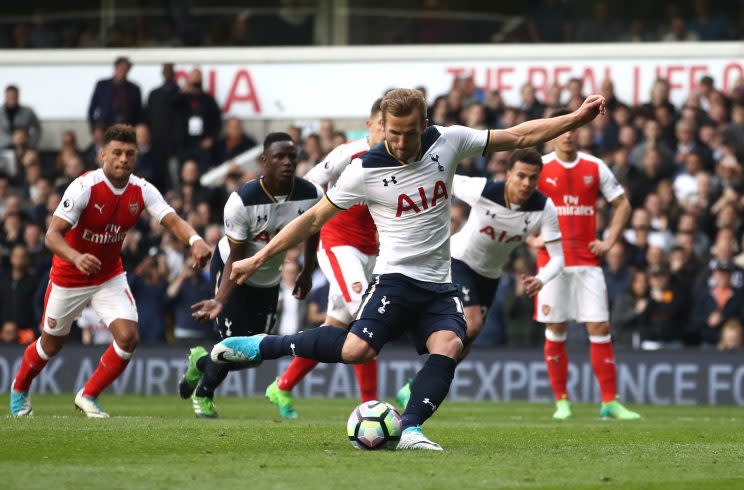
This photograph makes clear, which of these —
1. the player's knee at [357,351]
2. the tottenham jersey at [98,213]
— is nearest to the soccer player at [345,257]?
the tottenham jersey at [98,213]

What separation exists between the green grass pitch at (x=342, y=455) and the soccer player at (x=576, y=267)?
1.50m

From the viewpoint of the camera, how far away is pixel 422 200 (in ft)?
31.0

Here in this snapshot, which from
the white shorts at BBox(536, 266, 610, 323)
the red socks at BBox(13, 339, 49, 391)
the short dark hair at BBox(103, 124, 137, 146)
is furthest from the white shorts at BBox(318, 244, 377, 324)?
the red socks at BBox(13, 339, 49, 391)

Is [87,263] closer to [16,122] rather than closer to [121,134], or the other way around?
[121,134]

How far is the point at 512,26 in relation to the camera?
84.2ft

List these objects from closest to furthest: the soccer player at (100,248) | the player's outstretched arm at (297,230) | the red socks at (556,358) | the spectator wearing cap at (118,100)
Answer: the player's outstretched arm at (297,230)
the soccer player at (100,248)
the red socks at (556,358)
the spectator wearing cap at (118,100)

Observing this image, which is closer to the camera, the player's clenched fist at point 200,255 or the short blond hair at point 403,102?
the short blond hair at point 403,102

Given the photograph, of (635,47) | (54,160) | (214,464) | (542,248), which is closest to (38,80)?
(54,160)

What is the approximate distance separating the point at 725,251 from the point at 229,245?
28.9 ft

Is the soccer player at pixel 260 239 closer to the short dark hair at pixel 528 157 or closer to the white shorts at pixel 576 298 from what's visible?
the short dark hair at pixel 528 157

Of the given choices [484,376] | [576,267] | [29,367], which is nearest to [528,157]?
[576,267]

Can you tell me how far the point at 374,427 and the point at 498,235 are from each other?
16.1ft

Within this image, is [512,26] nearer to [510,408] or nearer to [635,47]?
[635,47]

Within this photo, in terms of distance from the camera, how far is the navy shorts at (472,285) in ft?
46.4
